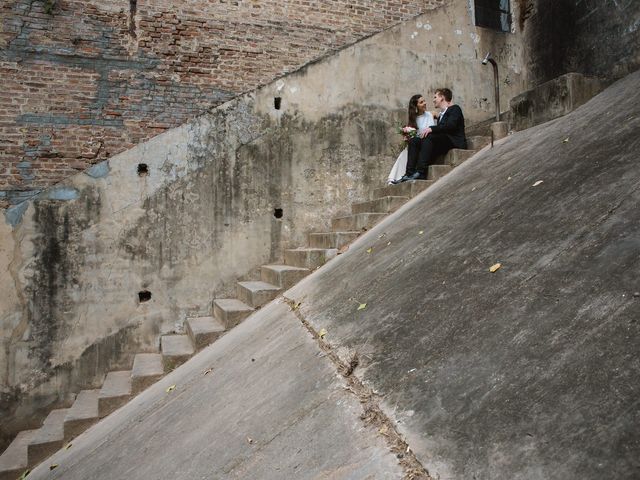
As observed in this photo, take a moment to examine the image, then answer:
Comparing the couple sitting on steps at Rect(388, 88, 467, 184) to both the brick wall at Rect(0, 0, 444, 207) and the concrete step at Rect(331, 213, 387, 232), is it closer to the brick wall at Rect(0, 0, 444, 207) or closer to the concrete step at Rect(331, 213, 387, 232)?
the concrete step at Rect(331, 213, 387, 232)

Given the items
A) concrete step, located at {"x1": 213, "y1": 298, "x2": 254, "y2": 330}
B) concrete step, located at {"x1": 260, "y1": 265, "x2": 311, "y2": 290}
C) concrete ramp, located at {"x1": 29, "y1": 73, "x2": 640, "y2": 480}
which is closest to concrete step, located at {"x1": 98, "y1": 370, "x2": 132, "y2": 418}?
concrete ramp, located at {"x1": 29, "y1": 73, "x2": 640, "y2": 480}

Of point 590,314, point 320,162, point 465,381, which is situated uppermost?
point 320,162

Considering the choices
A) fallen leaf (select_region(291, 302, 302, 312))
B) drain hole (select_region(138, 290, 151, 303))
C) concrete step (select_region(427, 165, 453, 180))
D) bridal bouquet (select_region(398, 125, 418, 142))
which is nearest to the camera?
fallen leaf (select_region(291, 302, 302, 312))

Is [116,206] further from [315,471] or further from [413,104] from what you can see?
[315,471]

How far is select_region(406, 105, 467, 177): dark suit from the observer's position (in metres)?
5.90

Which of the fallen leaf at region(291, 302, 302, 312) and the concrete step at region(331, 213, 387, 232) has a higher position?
the concrete step at region(331, 213, 387, 232)

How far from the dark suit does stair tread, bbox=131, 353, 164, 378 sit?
3939 millimetres

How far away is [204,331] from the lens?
15.9ft

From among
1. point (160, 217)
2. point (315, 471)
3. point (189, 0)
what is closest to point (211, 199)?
point (160, 217)

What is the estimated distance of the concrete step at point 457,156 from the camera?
19.6ft

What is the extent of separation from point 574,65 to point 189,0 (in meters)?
6.04

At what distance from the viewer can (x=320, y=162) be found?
6.54 metres

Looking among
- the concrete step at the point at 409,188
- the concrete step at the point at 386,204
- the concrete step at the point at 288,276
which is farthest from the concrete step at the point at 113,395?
the concrete step at the point at 409,188

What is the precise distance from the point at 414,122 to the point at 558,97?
2.27 m
